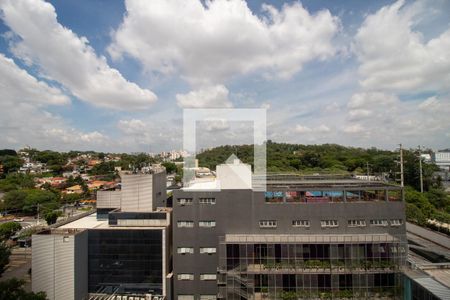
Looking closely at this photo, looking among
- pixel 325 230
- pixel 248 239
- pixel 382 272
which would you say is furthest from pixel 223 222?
pixel 382 272

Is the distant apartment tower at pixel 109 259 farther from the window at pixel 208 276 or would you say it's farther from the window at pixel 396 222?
the window at pixel 396 222

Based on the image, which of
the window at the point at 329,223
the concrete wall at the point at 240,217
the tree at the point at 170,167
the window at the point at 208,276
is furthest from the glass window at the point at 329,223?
the tree at the point at 170,167

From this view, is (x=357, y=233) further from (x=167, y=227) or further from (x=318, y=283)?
(x=167, y=227)

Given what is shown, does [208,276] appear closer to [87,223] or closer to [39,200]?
[87,223]

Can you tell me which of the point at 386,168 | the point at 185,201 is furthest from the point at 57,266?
the point at 386,168

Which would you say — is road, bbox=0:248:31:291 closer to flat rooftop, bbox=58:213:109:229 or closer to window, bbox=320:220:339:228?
flat rooftop, bbox=58:213:109:229

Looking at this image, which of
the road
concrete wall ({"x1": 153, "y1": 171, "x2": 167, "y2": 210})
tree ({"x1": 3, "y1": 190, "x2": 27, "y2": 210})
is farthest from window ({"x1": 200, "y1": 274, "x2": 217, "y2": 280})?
tree ({"x1": 3, "y1": 190, "x2": 27, "y2": 210})
